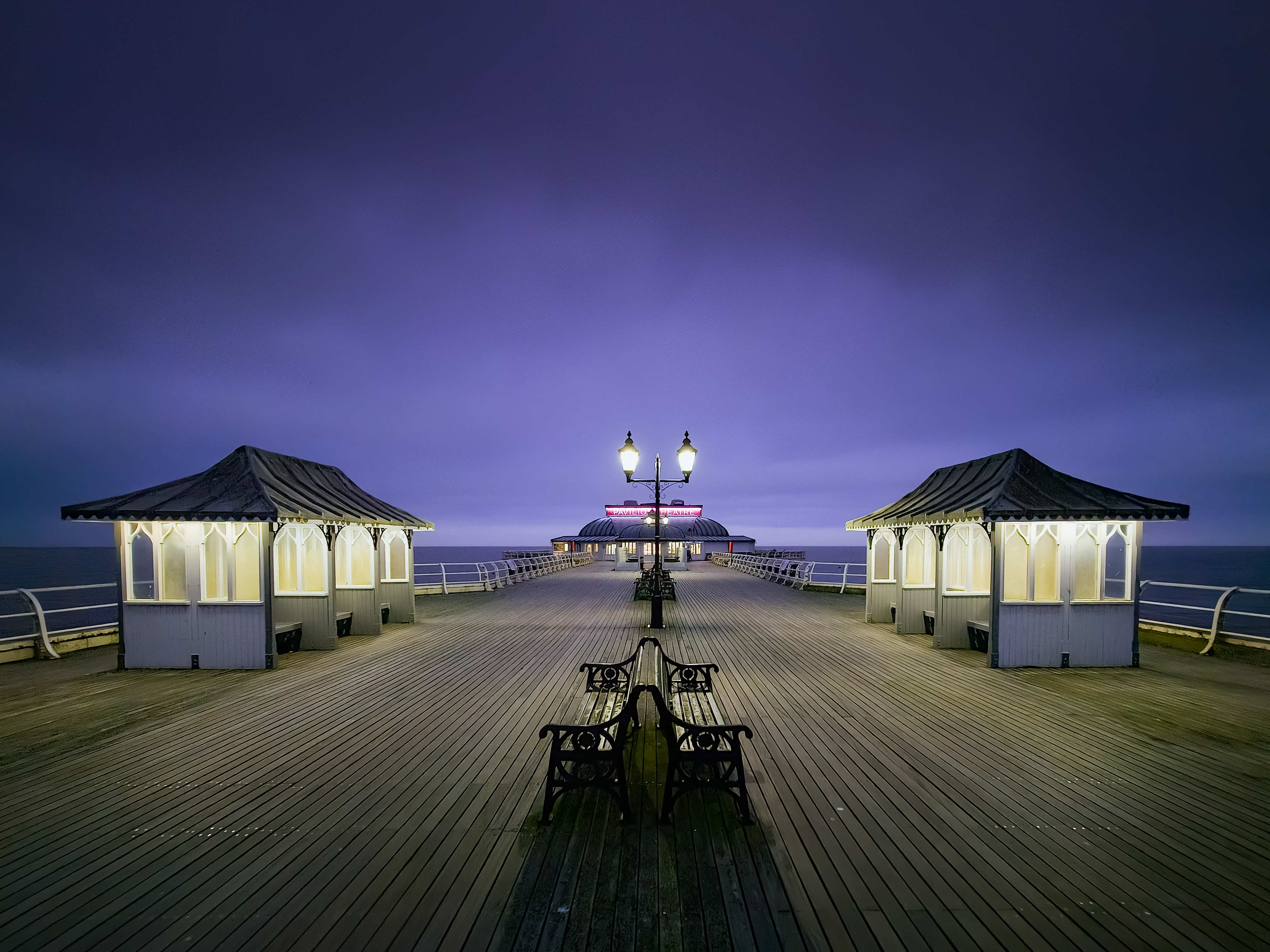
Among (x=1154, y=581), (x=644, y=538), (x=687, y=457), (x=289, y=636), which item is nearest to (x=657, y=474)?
(x=687, y=457)

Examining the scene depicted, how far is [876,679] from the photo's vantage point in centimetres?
784

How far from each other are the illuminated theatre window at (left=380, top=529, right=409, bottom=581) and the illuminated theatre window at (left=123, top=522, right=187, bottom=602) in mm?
4150

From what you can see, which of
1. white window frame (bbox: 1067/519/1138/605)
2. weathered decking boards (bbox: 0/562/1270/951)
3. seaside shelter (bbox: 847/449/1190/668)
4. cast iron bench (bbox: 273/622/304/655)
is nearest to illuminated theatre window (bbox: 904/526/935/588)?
seaside shelter (bbox: 847/449/1190/668)

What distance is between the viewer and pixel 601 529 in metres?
43.1

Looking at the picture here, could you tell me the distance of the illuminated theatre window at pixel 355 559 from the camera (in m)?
11.7

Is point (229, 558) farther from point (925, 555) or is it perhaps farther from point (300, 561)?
point (925, 555)

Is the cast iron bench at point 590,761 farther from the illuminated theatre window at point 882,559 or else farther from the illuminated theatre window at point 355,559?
the illuminated theatre window at point 882,559

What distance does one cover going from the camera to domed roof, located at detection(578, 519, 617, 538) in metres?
41.8

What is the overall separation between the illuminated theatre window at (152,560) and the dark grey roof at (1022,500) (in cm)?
1261

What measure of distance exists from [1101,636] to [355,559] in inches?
566

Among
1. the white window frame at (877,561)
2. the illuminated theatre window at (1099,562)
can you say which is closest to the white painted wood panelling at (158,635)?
the white window frame at (877,561)

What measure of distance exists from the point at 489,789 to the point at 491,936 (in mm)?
1660

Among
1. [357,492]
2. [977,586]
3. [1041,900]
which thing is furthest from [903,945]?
[357,492]

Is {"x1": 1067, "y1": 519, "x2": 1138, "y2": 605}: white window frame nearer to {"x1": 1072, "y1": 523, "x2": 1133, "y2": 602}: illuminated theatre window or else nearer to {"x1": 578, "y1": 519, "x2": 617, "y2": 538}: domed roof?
{"x1": 1072, "y1": 523, "x2": 1133, "y2": 602}: illuminated theatre window
